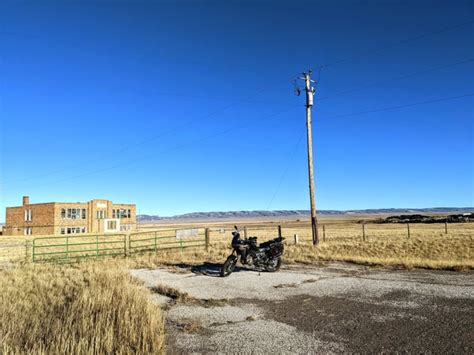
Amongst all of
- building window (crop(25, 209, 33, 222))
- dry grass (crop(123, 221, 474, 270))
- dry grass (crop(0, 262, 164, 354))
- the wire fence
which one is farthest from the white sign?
building window (crop(25, 209, 33, 222))

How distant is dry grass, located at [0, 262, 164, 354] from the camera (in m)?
4.87

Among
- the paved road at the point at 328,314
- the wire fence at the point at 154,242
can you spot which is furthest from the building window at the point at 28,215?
the paved road at the point at 328,314

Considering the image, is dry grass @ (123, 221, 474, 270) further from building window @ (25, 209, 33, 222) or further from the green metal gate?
building window @ (25, 209, 33, 222)

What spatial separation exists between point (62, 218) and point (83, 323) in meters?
58.7

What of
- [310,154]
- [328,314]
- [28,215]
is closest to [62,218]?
[28,215]

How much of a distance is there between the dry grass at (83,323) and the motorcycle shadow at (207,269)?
13.3 feet

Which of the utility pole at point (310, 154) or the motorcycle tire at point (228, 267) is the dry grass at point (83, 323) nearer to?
the motorcycle tire at point (228, 267)

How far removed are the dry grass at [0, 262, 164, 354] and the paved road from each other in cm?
61

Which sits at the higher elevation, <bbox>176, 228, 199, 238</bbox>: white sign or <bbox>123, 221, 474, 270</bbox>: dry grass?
<bbox>176, 228, 199, 238</bbox>: white sign

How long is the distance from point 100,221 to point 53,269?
5126 centimetres

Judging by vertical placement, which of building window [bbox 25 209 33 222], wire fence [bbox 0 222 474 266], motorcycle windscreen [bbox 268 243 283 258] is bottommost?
wire fence [bbox 0 222 474 266]

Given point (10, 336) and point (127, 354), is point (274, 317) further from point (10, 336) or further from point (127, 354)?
point (10, 336)

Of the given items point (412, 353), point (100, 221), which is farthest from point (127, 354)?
point (100, 221)

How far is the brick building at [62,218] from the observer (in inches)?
2269
